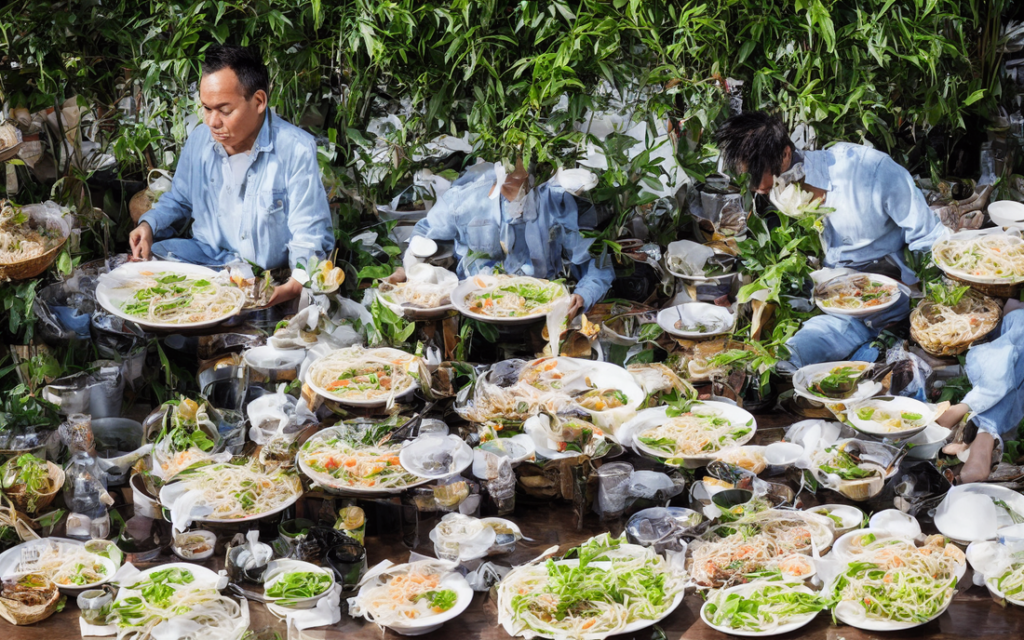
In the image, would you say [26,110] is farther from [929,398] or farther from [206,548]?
[929,398]

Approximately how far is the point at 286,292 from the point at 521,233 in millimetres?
1118

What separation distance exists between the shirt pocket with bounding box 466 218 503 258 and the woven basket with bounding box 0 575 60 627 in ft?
7.85

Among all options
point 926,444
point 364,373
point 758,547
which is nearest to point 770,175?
point 926,444

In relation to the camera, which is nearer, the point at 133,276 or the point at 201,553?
Result: the point at 201,553

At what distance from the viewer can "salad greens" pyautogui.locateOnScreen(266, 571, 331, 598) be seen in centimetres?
365

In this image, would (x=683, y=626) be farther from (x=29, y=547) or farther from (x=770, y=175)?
(x=29, y=547)

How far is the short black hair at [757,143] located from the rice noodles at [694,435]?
1213mm

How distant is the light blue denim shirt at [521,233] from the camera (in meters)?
5.15

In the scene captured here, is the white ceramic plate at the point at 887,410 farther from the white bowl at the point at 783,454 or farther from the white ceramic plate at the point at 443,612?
the white ceramic plate at the point at 443,612

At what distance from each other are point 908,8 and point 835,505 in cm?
244

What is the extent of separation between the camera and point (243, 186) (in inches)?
204

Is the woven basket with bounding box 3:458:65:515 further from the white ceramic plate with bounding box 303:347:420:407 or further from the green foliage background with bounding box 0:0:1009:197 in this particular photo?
the green foliage background with bounding box 0:0:1009:197

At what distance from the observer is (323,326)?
4.90 metres

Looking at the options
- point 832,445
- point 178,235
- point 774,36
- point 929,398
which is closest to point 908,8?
point 774,36
